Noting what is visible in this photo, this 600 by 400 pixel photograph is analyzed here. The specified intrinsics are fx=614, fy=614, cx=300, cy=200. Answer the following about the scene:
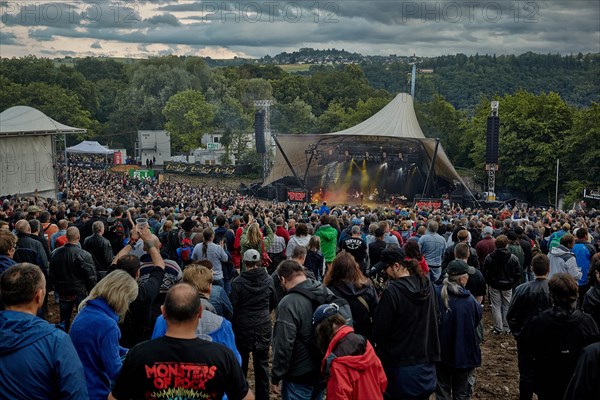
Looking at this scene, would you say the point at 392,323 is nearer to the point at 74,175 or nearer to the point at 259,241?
the point at 259,241

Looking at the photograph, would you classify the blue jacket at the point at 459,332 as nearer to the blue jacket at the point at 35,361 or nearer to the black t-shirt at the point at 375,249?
the blue jacket at the point at 35,361

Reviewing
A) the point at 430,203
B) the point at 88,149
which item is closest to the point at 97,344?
the point at 430,203

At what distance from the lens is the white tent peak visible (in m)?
29.7

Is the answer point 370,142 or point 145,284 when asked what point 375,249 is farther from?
point 370,142

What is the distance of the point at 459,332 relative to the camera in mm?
4602

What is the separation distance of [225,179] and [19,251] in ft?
123

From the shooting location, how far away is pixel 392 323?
4055mm

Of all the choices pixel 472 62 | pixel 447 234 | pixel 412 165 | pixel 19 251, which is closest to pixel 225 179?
pixel 412 165

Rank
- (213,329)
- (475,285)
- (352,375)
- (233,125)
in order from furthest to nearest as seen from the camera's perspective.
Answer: (233,125) < (475,285) < (213,329) < (352,375)

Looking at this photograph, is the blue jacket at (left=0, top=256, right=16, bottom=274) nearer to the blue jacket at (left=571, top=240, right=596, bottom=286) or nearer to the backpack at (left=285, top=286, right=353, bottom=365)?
the backpack at (left=285, top=286, right=353, bottom=365)

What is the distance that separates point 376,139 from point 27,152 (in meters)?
16.3

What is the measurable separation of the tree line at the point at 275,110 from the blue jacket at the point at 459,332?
33.1m

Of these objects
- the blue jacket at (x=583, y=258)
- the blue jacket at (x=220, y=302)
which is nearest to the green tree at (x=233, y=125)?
the blue jacket at (x=583, y=258)

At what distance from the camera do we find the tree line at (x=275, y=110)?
37.6m
